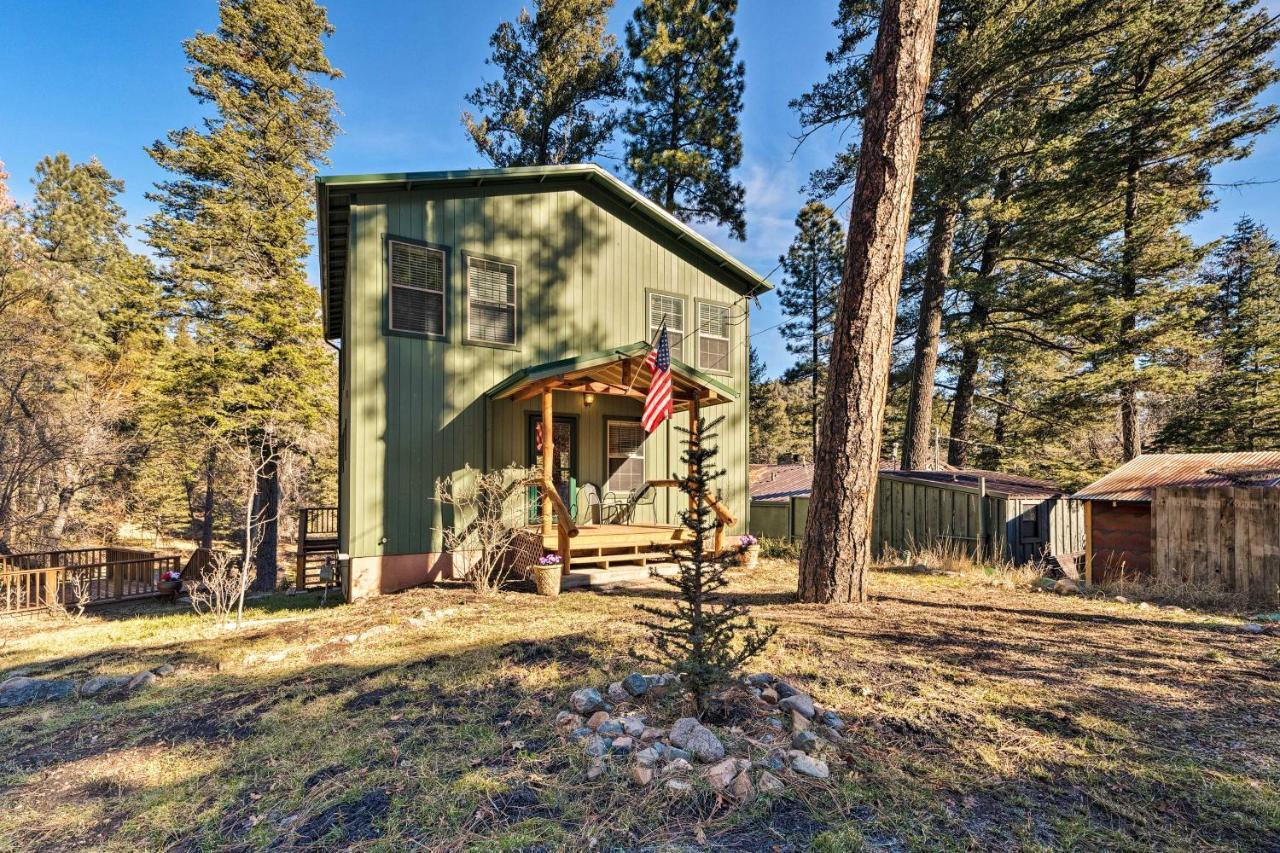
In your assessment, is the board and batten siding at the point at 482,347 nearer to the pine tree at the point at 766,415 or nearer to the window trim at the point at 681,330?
the window trim at the point at 681,330

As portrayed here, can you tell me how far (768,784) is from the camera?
8.35 ft

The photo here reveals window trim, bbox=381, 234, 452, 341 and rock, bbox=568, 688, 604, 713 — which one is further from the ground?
window trim, bbox=381, 234, 452, 341

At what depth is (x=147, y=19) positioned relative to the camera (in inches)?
530

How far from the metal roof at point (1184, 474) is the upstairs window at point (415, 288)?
11.0 metres

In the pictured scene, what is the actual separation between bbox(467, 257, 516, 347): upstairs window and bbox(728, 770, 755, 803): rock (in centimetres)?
782

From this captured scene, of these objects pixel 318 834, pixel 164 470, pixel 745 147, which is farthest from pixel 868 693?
pixel 164 470

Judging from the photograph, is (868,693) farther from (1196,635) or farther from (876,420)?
(1196,635)

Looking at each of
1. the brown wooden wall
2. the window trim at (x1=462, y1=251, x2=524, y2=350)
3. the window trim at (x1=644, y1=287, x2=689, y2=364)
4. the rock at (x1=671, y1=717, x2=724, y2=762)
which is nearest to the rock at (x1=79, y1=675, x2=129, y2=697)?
the rock at (x1=671, y1=717, x2=724, y2=762)

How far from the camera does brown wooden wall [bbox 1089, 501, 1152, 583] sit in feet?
28.1

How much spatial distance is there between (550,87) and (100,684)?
64.9ft

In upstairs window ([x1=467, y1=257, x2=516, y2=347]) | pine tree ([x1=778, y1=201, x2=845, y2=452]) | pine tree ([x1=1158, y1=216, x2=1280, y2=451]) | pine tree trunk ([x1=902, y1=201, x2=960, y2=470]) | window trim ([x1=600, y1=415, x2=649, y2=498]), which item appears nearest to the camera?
upstairs window ([x1=467, y1=257, x2=516, y2=347])

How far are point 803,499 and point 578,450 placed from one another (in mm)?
6253

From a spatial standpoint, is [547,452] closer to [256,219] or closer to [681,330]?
[681,330]

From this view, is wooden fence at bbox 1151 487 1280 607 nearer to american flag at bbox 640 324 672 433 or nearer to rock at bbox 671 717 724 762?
american flag at bbox 640 324 672 433
